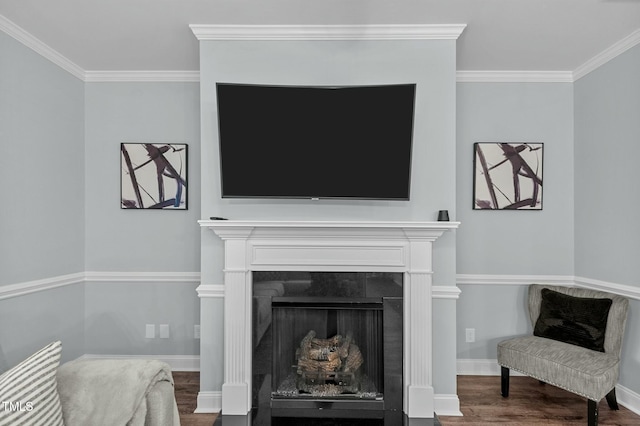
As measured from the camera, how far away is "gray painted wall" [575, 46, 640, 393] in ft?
A: 9.93

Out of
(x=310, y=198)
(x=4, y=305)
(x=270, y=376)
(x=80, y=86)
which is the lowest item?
(x=270, y=376)

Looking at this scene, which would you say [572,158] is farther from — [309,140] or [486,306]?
[309,140]

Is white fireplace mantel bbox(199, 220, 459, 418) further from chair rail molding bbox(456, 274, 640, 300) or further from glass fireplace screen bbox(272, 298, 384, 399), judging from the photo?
chair rail molding bbox(456, 274, 640, 300)

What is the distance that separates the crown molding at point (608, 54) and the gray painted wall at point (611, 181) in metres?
0.04

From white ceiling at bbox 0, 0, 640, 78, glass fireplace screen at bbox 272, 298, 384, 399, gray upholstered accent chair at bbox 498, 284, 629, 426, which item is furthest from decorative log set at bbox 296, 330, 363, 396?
white ceiling at bbox 0, 0, 640, 78

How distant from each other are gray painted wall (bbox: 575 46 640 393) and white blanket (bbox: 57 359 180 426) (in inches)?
124

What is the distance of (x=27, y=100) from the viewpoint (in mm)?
3008

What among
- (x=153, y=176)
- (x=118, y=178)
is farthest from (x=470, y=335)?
(x=118, y=178)

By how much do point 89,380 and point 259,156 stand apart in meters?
1.61

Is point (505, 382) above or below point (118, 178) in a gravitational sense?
below

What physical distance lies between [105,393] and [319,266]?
147 centimetres

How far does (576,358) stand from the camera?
2.82 meters

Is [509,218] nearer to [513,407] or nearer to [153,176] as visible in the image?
[513,407]

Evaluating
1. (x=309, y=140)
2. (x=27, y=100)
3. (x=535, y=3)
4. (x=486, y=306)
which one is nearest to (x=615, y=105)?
(x=535, y=3)
